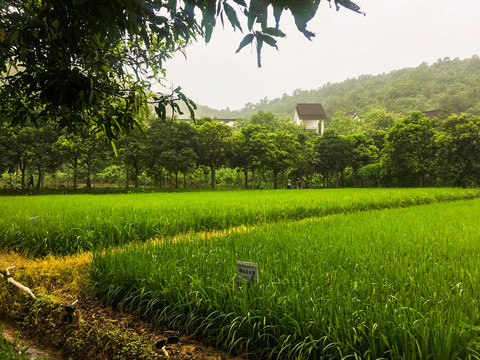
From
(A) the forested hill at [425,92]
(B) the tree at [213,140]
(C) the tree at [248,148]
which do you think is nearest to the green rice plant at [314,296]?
(B) the tree at [213,140]

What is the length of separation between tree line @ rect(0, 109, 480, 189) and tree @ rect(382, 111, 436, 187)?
0.22ft

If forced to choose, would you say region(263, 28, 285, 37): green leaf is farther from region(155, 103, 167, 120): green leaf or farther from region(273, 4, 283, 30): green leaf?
region(155, 103, 167, 120): green leaf

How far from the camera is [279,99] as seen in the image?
97188 millimetres

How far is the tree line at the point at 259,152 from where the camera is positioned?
18484 mm

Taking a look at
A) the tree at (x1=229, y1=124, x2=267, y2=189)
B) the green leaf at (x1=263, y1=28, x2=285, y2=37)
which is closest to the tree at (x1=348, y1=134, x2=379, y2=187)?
the tree at (x1=229, y1=124, x2=267, y2=189)

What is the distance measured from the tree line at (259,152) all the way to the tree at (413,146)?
0.07 m

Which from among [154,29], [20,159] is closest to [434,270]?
[154,29]

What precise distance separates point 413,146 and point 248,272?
2419 cm

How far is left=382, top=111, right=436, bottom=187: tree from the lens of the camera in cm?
2114

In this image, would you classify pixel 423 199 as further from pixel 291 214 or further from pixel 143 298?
pixel 143 298

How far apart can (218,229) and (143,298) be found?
11.9 ft

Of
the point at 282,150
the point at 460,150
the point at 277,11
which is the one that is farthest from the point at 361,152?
the point at 277,11

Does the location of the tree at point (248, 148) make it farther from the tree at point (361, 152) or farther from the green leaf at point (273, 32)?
the green leaf at point (273, 32)

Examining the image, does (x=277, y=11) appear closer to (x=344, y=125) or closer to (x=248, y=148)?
(x=248, y=148)
